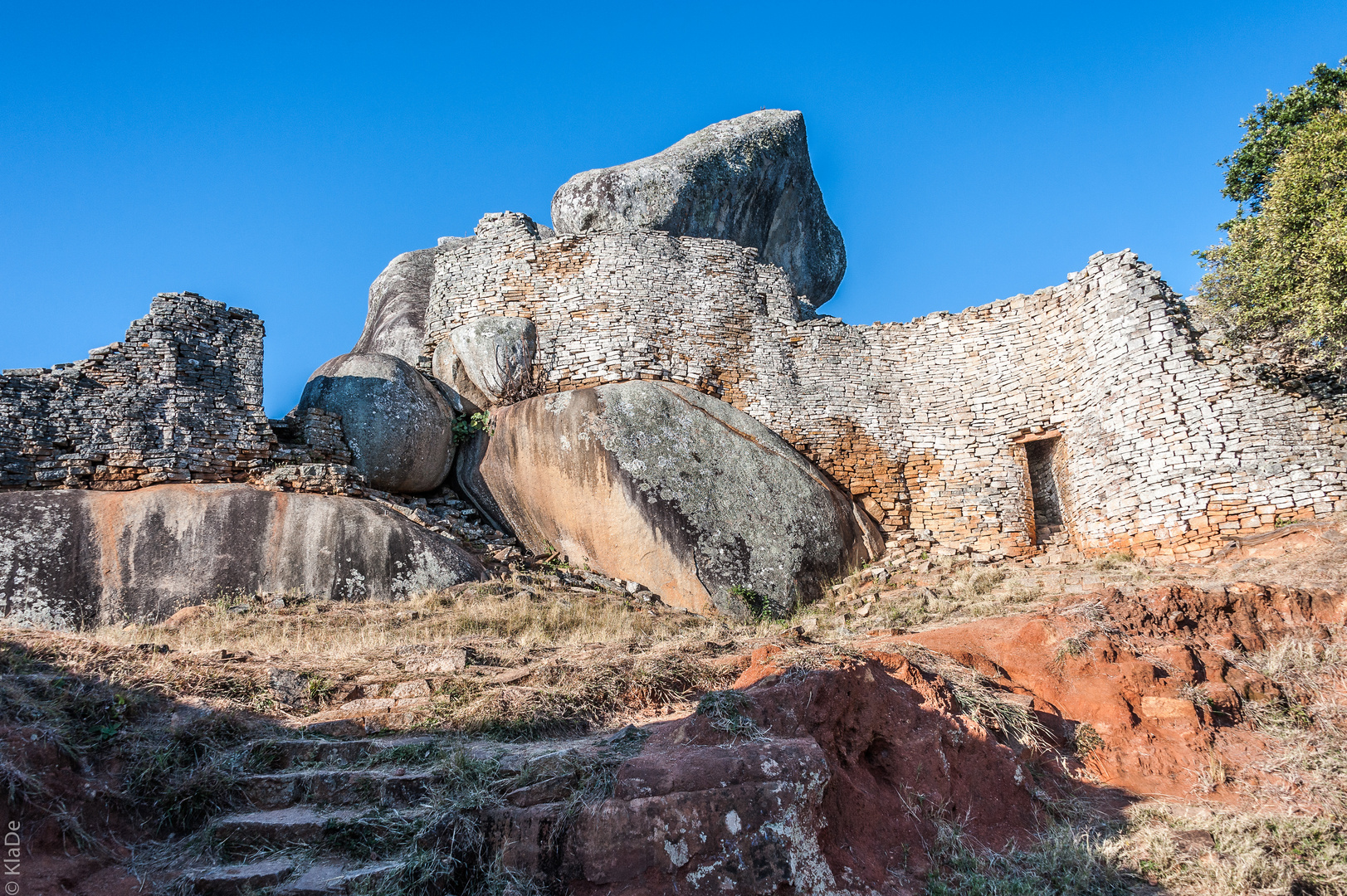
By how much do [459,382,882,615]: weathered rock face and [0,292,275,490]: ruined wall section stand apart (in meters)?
3.89

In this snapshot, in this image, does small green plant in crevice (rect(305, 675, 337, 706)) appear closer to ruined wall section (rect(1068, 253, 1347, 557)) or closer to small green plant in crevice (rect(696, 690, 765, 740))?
small green plant in crevice (rect(696, 690, 765, 740))

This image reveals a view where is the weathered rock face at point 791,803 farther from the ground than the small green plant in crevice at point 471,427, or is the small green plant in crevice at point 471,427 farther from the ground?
the small green plant in crevice at point 471,427

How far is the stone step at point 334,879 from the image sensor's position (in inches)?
167

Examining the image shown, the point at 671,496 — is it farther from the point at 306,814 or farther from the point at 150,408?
the point at 306,814

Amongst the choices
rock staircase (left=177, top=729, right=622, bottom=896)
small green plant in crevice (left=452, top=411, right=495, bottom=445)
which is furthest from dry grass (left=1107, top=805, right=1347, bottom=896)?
small green plant in crevice (left=452, top=411, right=495, bottom=445)

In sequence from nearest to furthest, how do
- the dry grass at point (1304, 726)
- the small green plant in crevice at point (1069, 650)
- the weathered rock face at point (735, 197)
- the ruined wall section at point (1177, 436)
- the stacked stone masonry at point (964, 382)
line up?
the dry grass at point (1304, 726) → the small green plant in crevice at point (1069, 650) → the ruined wall section at point (1177, 436) → the stacked stone masonry at point (964, 382) → the weathered rock face at point (735, 197)

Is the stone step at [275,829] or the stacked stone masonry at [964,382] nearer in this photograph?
the stone step at [275,829]

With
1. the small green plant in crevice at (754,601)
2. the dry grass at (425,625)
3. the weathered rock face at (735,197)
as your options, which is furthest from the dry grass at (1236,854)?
the weathered rock face at (735,197)

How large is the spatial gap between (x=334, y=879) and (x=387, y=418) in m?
10.2

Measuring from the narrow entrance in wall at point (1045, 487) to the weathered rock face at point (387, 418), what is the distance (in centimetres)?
1037

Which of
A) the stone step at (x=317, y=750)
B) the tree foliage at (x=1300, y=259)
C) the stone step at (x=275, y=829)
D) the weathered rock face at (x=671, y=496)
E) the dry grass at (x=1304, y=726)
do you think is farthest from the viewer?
the weathered rock face at (x=671, y=496)

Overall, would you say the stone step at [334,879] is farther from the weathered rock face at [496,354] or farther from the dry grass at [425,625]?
the weathered rock face at [496,354]

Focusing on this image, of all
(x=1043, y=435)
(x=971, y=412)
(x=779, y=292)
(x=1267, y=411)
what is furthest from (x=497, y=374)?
(x=1267, y=411)

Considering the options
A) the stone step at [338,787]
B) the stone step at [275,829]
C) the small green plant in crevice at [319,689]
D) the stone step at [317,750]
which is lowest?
the stone step at [275,829]
